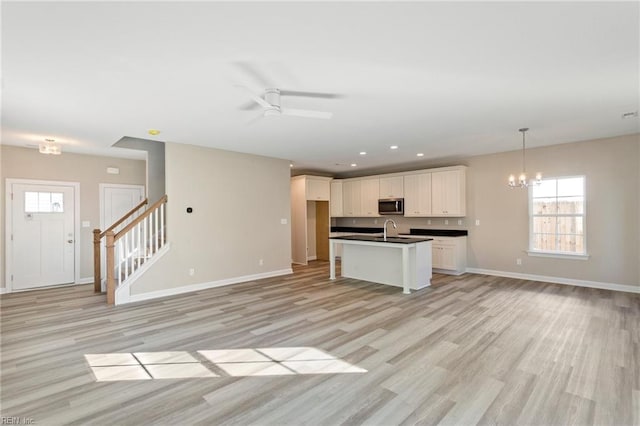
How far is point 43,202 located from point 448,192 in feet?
27.8

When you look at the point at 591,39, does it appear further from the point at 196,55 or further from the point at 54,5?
the point at 54,5

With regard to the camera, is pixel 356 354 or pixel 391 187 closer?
pixel 356 354

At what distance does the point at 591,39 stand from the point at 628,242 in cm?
483

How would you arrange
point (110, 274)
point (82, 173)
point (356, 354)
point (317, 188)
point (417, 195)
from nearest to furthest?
point (356, 354), point (110, 274), point (82, 173), point (417, 195), point (317, 188)

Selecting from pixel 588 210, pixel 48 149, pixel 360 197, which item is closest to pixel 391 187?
pixel 360 197

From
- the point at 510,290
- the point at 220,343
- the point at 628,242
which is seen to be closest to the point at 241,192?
the point at 220,343

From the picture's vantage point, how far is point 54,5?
1.89 m

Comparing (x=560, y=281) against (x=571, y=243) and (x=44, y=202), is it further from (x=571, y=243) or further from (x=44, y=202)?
(x=44, y=202)

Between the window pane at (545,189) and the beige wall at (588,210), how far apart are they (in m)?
0.16

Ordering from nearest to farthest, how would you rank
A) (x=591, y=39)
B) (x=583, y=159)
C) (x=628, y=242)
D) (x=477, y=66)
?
(x=591, y=39)
(x=477, y=66)
(x=628, y=242)
(x=583, y=159)

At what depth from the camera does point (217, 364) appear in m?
2.91

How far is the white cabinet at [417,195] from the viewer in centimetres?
762

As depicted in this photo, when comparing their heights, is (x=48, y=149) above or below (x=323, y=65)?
below

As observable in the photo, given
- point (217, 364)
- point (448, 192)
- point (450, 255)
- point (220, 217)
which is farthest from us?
point (448, 192)
